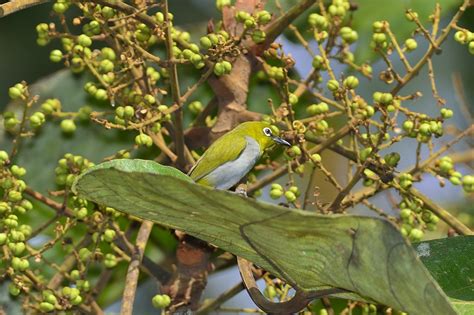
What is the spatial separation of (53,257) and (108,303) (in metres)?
0.20

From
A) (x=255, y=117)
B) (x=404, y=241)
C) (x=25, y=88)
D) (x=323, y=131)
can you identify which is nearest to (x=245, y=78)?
(x=255, y=117)

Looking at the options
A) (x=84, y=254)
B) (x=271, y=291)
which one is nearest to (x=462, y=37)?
(x=271, y=291)

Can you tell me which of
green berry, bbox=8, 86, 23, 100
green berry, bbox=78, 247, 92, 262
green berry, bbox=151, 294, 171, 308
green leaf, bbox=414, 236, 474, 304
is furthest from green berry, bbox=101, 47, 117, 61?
green leaf, bbox=414, 236, 474, 304

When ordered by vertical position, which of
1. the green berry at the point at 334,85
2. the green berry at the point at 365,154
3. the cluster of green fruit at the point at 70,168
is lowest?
the cluster of green fruit at the point at 70,168

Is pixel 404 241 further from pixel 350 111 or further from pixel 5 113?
pixel 5 113

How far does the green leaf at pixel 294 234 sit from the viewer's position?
0.98 meters

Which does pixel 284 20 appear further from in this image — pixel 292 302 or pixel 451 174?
pixel 292 302

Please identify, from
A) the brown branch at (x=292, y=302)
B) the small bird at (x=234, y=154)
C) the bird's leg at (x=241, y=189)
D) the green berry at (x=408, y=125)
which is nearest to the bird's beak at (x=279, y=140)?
the small bird at (x=234, y=154)

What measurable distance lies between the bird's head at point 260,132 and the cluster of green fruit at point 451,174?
31 centimetres

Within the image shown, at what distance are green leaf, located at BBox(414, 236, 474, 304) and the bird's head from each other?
0.45 meters

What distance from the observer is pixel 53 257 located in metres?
2.14

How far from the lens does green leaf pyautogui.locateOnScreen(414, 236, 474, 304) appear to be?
1.35 meters

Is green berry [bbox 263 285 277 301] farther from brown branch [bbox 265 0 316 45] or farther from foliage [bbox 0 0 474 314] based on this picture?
brown branch [bbox 265 0 316 45]

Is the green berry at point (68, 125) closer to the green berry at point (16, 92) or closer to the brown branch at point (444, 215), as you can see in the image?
the green berry at point (16, 92)
